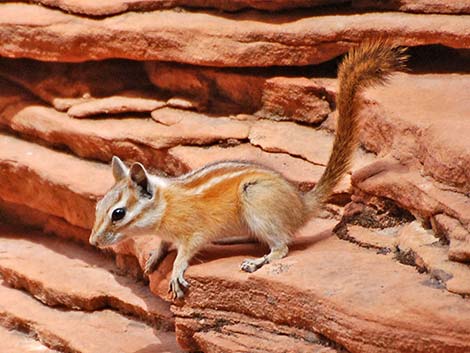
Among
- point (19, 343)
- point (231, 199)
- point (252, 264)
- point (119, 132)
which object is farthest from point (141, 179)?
point (19, 343)

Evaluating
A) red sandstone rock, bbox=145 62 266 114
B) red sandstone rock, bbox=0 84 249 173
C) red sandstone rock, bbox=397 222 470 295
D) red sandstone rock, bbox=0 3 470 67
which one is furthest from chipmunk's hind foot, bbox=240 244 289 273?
red sandstone rock, bbox=145 62 266 114

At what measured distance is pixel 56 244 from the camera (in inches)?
276

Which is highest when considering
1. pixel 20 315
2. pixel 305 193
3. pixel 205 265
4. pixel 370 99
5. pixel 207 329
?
pixel 370 99

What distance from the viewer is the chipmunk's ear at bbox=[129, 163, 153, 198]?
15.9 ft

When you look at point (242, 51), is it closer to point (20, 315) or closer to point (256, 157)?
point (256, 157)

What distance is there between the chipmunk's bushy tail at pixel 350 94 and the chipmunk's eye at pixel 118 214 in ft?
2.90

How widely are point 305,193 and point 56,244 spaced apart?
2.61 meters

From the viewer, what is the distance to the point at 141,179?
16.0ft

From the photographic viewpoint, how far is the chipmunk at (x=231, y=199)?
4.75 meters

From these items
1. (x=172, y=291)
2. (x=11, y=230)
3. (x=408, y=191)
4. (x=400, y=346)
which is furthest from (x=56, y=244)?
(x=400, y=346)

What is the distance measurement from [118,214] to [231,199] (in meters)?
0.54

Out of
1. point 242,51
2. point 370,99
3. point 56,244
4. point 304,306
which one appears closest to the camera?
point 304,306

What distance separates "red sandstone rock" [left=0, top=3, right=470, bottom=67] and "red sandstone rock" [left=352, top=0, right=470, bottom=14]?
6 cm

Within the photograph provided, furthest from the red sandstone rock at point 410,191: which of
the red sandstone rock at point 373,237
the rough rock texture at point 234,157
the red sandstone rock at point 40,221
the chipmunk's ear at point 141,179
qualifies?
the red sandstone rock at point 40,221
